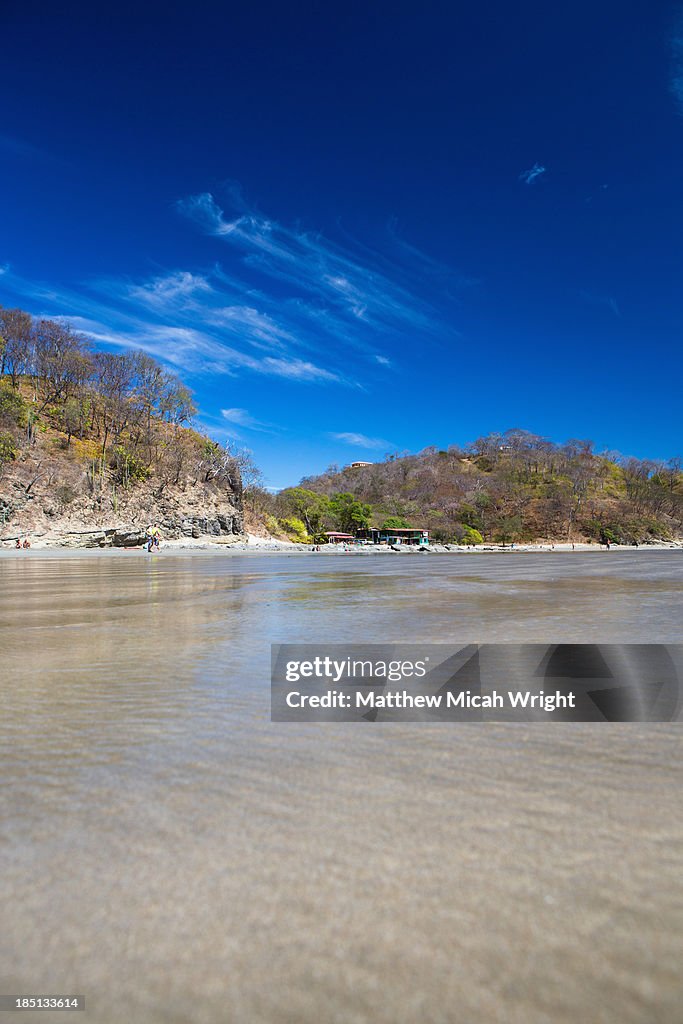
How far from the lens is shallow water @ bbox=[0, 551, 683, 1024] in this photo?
4.03 ft

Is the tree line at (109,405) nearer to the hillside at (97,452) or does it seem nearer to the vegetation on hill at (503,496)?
the hillside at (97,452)

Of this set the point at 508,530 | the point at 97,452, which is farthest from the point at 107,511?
the point at 508,530

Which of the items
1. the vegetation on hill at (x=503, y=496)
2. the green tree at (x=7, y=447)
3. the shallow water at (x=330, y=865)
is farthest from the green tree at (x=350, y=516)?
the shallow water at (x=330, y=865)

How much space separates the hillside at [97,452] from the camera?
42.4 metres

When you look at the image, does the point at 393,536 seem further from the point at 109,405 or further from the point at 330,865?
the point at 330,865

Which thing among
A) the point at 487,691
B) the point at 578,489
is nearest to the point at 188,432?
the point at 487,691

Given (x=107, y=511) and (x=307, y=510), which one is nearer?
(x=107, y=511)

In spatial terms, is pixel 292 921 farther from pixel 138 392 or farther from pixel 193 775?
pixel 138 392

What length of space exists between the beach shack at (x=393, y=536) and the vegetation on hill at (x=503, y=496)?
1669 millimetres

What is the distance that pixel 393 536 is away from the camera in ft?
218

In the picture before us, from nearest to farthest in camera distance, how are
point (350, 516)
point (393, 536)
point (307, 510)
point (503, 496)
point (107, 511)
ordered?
point (107, 511)
point (307, 510)
point (393, 536)
point (350, 516)
point (503, 496)

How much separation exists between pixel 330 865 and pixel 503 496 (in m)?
103

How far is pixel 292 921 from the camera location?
144cm

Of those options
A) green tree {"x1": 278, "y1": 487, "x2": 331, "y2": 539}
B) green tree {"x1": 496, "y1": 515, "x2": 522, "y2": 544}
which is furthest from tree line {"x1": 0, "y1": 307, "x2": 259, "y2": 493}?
green tree {"x1": 496, "y1": 515, "x2": 522, "y2": 544}
